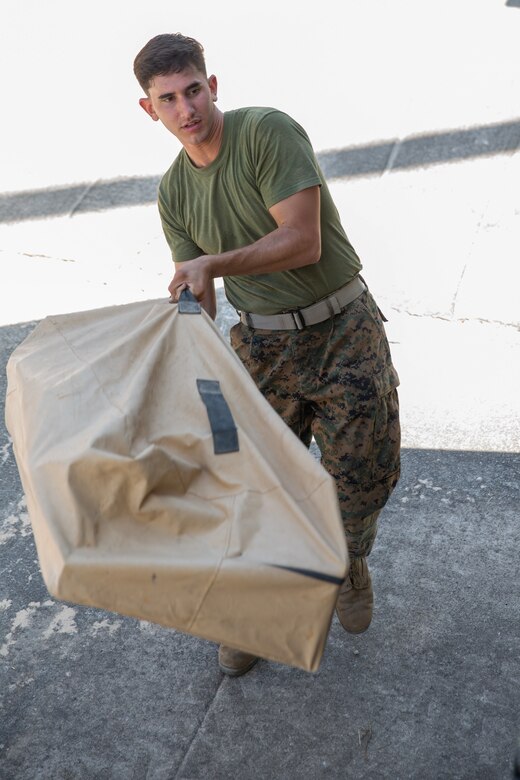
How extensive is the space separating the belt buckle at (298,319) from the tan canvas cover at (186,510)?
0.61m

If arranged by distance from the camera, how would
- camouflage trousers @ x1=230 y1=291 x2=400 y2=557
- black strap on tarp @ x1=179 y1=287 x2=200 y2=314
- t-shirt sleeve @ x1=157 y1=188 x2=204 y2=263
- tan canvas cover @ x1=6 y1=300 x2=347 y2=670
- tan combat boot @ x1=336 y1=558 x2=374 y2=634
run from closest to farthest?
tan canvas cover @ x1=6 y1=300 x2=347 y2=670, black strap on tarp @ x1=179 y1=287 x2=200 y2=314, camouflage trousers @ x1=230 y1=291 x2=400 y2=557, t-shirt sleeve @ x1=157 y1=188 x2=204 y2=263, tan combat boot @ x1=336 y1=558 x2=374 y2=634

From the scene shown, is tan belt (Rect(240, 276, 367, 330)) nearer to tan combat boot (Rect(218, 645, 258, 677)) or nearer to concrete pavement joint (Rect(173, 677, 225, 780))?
tan combat boot (Rect(218, 645, 258, 677))

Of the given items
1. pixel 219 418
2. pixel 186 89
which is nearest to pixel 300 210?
pixel 186 89

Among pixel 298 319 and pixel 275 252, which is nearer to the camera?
pixel 275 252

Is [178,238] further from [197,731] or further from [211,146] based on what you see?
[197,731]

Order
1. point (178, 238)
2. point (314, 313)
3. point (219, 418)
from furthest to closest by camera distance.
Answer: point (178, 238) < point (314, 313) < point (219, 418)

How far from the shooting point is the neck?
118 inches

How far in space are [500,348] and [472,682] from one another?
224cm

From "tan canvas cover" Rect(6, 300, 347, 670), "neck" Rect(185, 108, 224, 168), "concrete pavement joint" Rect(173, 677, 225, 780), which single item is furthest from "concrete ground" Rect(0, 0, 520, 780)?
"neck" Rect(185, 108, 224, 168)

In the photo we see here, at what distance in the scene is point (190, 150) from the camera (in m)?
3.05

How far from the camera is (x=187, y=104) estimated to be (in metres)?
2.93

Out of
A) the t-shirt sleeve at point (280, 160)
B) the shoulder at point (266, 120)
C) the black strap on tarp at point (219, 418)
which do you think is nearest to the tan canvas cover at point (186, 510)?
the black strap on tarp at point (219, 418)

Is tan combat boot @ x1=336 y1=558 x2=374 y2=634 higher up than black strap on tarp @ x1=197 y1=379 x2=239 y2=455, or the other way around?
black strap on tarp @ x1=197 y1=379 x2=239 y2=455

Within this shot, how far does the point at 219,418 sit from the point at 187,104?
1060 mm
